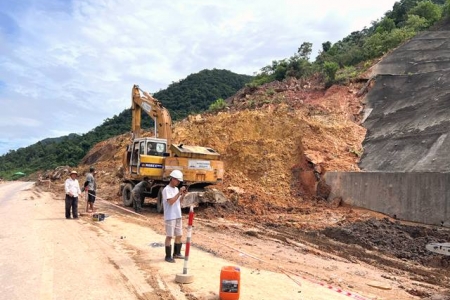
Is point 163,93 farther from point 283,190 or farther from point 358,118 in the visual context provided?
point 283,190

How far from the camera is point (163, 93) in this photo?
71.8 m

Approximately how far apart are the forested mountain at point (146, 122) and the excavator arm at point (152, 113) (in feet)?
110

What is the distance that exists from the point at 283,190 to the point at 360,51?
21.3m

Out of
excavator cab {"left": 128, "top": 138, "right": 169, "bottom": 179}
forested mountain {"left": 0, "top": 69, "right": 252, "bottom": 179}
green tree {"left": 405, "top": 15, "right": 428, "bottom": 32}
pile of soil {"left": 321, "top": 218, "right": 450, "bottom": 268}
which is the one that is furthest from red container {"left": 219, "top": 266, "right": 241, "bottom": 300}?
forested mountain {"left": 0, "top": 69, "right": 252, "bottom": 179}

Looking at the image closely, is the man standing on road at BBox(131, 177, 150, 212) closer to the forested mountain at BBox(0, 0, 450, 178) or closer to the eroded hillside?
the eroded hillside

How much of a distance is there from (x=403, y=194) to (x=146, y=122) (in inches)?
1644

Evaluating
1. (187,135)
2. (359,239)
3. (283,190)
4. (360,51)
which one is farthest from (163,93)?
(359,239)

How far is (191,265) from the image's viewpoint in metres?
7.21

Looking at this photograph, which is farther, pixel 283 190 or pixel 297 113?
pixel 297 113

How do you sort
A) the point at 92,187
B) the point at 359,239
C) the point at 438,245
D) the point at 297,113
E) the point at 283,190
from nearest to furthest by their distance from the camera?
the point at 438,245, the point at 359,239, the point at 92,187, the point at 283,190, the point at 297,113

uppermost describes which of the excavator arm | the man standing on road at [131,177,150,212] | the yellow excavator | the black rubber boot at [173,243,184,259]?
the excavator arm

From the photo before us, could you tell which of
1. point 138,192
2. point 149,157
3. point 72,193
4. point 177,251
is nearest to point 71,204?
point 72,193

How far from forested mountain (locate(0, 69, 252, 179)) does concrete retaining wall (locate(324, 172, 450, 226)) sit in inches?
1532

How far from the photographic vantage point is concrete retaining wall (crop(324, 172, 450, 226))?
11.8 m
